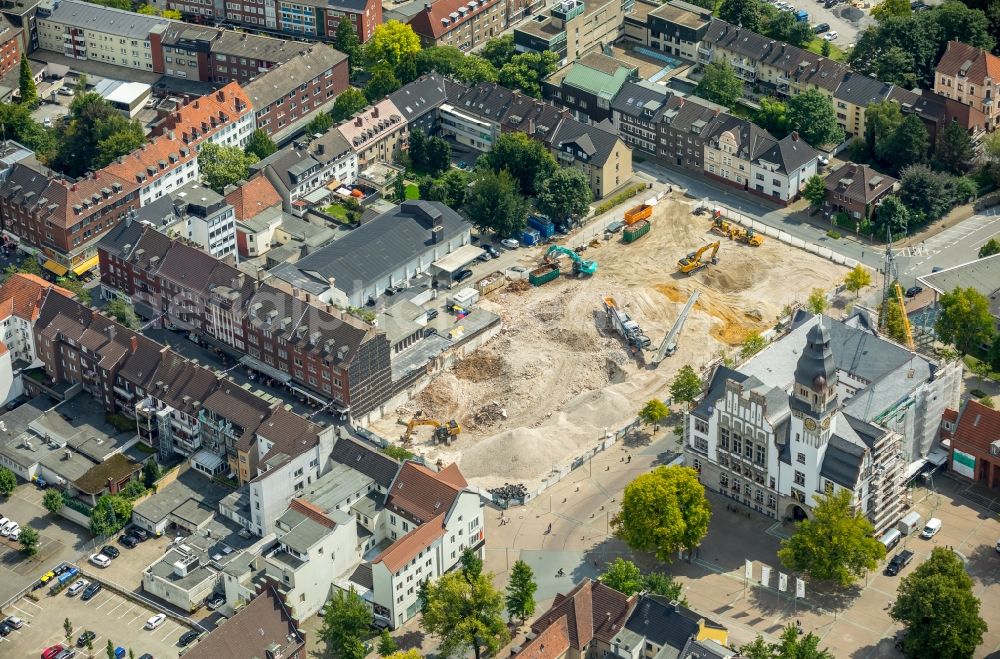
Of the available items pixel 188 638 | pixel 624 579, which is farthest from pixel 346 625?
pixel 624 579

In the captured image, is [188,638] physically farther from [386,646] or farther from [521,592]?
[521,592]

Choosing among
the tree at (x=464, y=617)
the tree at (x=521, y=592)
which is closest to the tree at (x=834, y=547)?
the tree at (x=521, y=592)

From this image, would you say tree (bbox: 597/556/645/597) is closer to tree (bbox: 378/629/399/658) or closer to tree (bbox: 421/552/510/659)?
tree (bbox: 421/552/510/659)

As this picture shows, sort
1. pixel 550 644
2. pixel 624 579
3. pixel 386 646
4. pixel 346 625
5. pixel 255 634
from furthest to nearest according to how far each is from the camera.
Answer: pixel 624 579
pixel 346 625
pixel 386 646
pixel 550 644
pixel 255 634

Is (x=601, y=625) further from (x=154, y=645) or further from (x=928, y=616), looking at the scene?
(x=154, y=645)

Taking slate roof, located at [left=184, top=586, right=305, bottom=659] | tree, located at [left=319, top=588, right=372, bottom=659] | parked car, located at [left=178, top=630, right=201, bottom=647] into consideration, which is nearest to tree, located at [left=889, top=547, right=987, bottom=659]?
tree, located at [left=319, top=588, right=372, bottom=659]

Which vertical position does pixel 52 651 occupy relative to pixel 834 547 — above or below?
below

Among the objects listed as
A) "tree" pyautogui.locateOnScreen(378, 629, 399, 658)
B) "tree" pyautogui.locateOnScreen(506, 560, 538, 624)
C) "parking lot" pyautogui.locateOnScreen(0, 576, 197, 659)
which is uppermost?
"tree" pyautogui.locateOnScreen(506, 560, 538, 624)

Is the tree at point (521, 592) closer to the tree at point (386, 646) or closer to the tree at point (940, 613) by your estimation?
the tree at point (386, 646)

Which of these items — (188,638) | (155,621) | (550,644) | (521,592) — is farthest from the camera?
(155,621)
